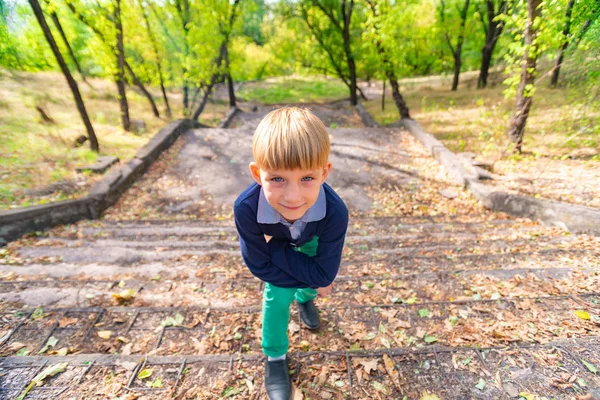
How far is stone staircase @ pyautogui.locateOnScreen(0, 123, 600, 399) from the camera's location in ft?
7.05

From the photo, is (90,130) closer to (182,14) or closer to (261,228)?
(182,14)

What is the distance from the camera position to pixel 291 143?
164cm

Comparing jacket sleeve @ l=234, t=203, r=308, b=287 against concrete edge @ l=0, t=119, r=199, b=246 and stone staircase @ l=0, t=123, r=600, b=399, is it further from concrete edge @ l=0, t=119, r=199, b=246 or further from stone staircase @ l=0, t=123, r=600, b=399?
concrete edge @ l=0, t=119, r=199, b=246

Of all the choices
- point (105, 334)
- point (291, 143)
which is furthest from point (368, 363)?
point (105, 334)

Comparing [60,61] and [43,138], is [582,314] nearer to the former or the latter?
[60,61]

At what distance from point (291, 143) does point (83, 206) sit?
574 centimetres

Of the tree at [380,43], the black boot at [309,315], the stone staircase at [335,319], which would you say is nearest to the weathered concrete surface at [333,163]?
the tree at [380,43]

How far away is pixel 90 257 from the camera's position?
4.05 m

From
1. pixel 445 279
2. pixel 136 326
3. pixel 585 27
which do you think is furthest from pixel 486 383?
pixel 585 27

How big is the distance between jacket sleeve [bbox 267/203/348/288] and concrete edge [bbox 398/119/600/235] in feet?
12.7

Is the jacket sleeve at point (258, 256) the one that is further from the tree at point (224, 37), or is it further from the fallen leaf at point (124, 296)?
the tree at point (224, 37)

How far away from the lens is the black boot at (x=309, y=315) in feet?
8.84

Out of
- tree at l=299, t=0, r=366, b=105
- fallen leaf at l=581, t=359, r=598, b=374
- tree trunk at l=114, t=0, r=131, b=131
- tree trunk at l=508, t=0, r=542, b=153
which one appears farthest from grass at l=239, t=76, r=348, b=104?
fallen leaf at l=581, t=359, r=598, b=374

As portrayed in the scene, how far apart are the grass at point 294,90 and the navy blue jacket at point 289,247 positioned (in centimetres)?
2226
